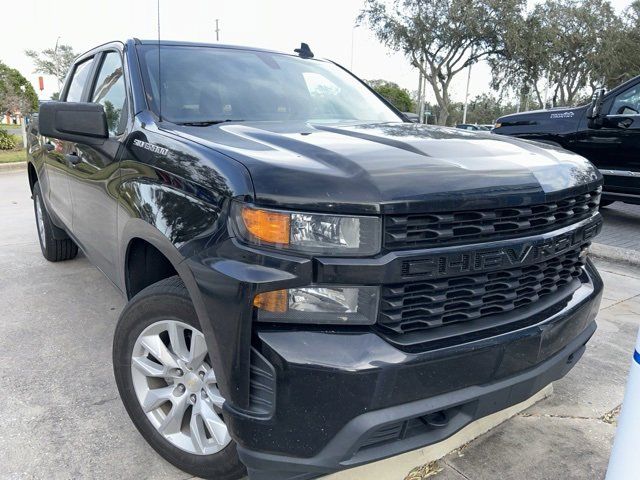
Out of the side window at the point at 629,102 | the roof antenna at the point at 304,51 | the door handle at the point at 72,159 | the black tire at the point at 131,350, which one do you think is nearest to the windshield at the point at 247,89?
the roof antenna at the point at 304,51

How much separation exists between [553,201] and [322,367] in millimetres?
1089

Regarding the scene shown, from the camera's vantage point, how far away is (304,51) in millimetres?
3811

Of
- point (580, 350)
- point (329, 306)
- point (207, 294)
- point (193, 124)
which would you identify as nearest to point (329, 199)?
point (329, 306)

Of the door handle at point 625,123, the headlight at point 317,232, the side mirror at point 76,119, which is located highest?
the door handle at point 625,123

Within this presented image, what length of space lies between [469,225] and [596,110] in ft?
18.9

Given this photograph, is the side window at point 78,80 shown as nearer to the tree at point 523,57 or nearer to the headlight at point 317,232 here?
the headlight at point 317,232

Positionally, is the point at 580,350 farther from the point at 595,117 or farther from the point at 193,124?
the point at 595,117

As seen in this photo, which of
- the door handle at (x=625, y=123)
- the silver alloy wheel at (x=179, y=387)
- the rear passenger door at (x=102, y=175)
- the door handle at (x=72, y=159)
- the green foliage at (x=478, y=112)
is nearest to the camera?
the silver alloy wheel at (x=179, y=387)

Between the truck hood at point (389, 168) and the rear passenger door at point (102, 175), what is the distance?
519mm

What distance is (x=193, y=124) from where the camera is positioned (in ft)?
8.17

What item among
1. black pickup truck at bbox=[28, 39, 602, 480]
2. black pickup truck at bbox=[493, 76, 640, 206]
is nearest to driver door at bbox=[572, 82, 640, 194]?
black pickup truck at bbox=[493, 76, 640, 206]

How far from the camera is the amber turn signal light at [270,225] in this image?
63.6 inches

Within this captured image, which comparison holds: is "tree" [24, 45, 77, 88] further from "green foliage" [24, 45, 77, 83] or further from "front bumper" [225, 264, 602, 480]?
"front bumper" [225, 264, 602, 480]

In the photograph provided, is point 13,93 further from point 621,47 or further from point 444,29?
point 621,47
